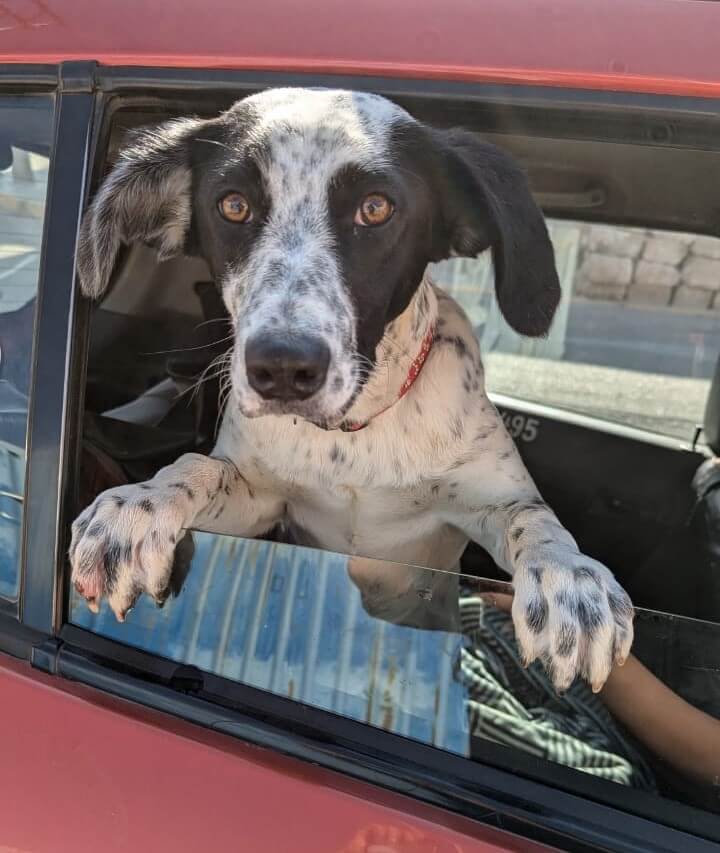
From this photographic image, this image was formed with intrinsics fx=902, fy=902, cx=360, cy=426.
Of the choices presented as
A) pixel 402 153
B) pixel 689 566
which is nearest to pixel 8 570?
pixel 402 153

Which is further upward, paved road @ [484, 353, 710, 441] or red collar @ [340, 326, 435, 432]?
red collar @ [340, 326, 435, 432]

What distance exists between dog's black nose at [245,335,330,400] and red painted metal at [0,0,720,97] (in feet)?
1.38

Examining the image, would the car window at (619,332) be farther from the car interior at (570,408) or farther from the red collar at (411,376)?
the red collar at (411,376)

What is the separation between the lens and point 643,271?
7.07 meters

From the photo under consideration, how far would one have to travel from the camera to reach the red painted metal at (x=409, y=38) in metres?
1.26

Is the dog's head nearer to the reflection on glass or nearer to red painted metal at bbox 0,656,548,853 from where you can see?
the reflection on glass

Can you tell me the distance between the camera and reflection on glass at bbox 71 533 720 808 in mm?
1264

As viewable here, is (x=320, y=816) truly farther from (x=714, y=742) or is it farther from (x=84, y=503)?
(x=84, y=503)

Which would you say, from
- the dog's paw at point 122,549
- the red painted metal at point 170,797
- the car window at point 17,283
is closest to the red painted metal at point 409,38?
the car window at point 17,283

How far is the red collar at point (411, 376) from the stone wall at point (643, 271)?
6.63 ft

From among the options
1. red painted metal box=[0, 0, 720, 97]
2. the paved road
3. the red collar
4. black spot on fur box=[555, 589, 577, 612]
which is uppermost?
red painted metal box=[0, 0, 720, 97]

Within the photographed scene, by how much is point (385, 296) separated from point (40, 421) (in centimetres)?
70

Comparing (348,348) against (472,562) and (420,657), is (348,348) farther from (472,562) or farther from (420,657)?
(472,562)

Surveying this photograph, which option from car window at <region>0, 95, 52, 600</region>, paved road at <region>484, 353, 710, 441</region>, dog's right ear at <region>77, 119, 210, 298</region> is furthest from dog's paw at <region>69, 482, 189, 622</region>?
paved road at <region>484, 353, 710, 441</region>
